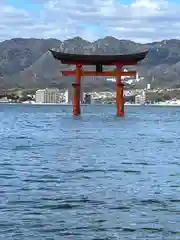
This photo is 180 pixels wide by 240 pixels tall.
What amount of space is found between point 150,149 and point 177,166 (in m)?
5.66

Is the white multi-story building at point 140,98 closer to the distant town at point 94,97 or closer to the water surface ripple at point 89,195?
the distant town at point 94,97

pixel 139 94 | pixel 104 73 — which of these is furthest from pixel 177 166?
pixel 139 94

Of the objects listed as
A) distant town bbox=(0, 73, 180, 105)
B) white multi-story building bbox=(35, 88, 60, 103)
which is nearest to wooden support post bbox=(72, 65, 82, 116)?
distant town bbox=(0, 73, 180, 105)

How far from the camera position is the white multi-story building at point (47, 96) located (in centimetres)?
18312

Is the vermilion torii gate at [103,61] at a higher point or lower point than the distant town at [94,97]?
higher

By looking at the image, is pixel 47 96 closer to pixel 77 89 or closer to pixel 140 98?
pixel 140 98

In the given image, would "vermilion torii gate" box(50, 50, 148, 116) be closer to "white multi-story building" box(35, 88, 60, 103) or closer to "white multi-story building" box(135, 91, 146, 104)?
"white multi-story building" box(35, 88, 60, 103)

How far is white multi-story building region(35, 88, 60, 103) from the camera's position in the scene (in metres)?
183

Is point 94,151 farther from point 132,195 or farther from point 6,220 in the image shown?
point 6,220

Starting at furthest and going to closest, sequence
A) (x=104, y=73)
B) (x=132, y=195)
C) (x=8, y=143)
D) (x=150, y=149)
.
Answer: (x=104, y=73) < (x=8, y=143) < (x=150, y=149) < (x=132, y=195)

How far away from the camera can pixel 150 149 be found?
75.1ft

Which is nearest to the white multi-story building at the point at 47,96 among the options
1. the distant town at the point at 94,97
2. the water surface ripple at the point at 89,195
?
the distant town at the point at 94,97

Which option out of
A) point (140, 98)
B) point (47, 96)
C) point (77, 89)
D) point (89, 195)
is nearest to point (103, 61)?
point (77, 89)

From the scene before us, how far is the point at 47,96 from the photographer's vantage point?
601 feet
